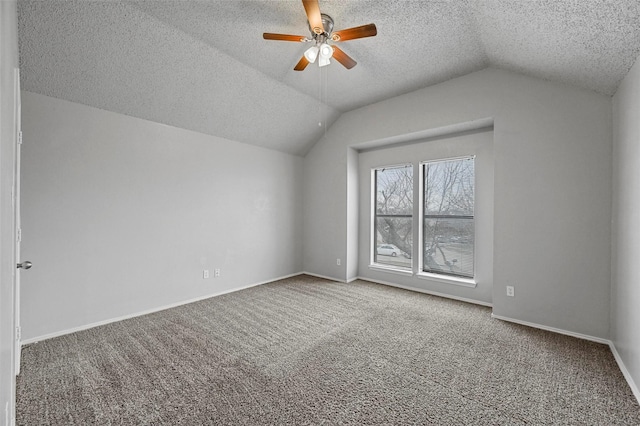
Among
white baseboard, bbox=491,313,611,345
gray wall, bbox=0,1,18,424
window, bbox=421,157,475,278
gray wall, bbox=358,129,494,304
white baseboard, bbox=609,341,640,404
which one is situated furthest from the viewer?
window, bbox=421,157,475,278

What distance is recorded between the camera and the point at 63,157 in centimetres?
285

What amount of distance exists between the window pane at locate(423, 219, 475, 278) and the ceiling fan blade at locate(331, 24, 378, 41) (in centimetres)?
294

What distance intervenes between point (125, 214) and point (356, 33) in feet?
10.6

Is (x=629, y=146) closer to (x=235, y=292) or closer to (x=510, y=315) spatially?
(x=510, y=315)

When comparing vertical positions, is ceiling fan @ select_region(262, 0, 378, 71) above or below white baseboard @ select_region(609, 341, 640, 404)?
above

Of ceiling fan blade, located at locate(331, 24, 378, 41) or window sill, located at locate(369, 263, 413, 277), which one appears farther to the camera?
window sill, located at locate(369, 263, 413, 277)

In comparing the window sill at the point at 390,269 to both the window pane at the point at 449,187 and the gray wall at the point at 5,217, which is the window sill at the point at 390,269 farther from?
the gray wall at the point at 5,217

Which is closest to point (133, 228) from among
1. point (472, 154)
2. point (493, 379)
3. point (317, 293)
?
point (317, 293)

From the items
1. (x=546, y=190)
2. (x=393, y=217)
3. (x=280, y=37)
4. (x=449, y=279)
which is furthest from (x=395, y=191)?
(x=280, y=37)

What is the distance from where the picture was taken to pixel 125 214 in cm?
329

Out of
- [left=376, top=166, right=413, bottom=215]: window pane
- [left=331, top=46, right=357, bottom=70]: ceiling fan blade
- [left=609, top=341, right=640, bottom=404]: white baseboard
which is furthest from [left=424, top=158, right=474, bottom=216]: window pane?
[left=331, top=46, right=357, bottom=70]: ceiling fan blade

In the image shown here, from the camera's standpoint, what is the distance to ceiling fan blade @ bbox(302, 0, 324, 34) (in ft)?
6.50

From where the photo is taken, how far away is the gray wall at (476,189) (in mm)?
3701

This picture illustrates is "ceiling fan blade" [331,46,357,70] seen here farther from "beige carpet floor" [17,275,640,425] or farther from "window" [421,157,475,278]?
"beige carpet floor" [17,275,640,425]
